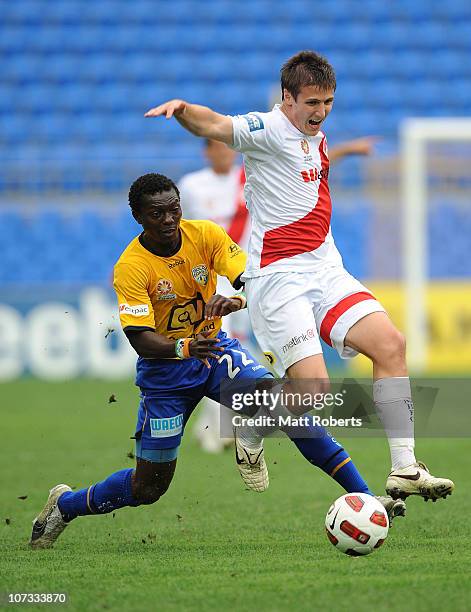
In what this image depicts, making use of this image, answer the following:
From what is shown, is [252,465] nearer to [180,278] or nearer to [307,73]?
[180,278]

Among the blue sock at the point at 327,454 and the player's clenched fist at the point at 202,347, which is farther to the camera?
the blue sock at the point at 327,454

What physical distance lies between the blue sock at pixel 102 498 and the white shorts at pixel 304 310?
3.15ft

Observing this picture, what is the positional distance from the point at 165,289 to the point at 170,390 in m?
0.50

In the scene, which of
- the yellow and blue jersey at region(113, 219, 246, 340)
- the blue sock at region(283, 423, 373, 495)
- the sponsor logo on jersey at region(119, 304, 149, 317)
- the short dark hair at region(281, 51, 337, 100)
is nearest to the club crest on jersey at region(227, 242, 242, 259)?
the yellow and blue jersey at region(113, 219, 246, 340)

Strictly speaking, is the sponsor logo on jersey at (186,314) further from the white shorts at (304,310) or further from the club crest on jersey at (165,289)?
the white shorts at (304,310)

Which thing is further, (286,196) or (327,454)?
(286,196)

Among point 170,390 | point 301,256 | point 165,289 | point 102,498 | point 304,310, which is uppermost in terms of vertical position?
point 301,256

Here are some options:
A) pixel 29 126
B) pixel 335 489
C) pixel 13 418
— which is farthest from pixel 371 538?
pixel 29 126

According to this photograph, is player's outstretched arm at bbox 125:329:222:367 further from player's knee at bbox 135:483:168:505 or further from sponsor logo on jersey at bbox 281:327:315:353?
player's knee at bbox 135:483:168:505

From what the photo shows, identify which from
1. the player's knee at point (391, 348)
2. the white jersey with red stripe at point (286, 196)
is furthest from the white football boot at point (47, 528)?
the player's knee at point (391, 348)

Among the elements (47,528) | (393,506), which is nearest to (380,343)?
(393,506)

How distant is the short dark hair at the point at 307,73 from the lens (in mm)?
5520

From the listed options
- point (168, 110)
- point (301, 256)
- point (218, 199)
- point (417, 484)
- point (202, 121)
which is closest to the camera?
point (417, 484)

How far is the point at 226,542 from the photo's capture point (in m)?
5.59
